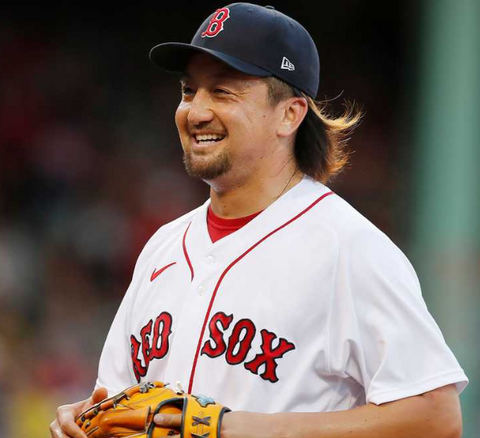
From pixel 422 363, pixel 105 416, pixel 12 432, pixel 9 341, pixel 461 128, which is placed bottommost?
pixel 12 432

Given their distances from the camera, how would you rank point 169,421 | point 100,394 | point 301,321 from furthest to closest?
point 100,394 → point 301,321 → point 169,421

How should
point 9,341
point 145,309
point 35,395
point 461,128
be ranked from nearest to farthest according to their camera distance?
point 145,309, point 461,128, point 35,395, point 9,341

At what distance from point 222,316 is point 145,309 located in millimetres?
266

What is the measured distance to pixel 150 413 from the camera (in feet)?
6.05

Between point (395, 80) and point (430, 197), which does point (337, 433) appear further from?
point (395, 80)

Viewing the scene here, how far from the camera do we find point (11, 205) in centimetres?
680

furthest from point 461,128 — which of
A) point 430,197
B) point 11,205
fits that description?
point 11,205

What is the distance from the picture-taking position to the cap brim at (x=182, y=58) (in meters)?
2.08

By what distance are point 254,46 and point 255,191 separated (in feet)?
1.09

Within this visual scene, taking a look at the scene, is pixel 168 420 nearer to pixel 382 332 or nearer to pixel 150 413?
pixel 150 413

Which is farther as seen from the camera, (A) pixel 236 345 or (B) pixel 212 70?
(B) pixel 212 70

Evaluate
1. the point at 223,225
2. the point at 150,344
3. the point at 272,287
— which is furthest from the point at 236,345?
the point at 223,225

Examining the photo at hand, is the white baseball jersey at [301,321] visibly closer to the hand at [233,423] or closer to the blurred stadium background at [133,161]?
the hand at [233,423]

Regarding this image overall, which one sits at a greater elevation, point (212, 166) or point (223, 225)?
point (212, 166)
